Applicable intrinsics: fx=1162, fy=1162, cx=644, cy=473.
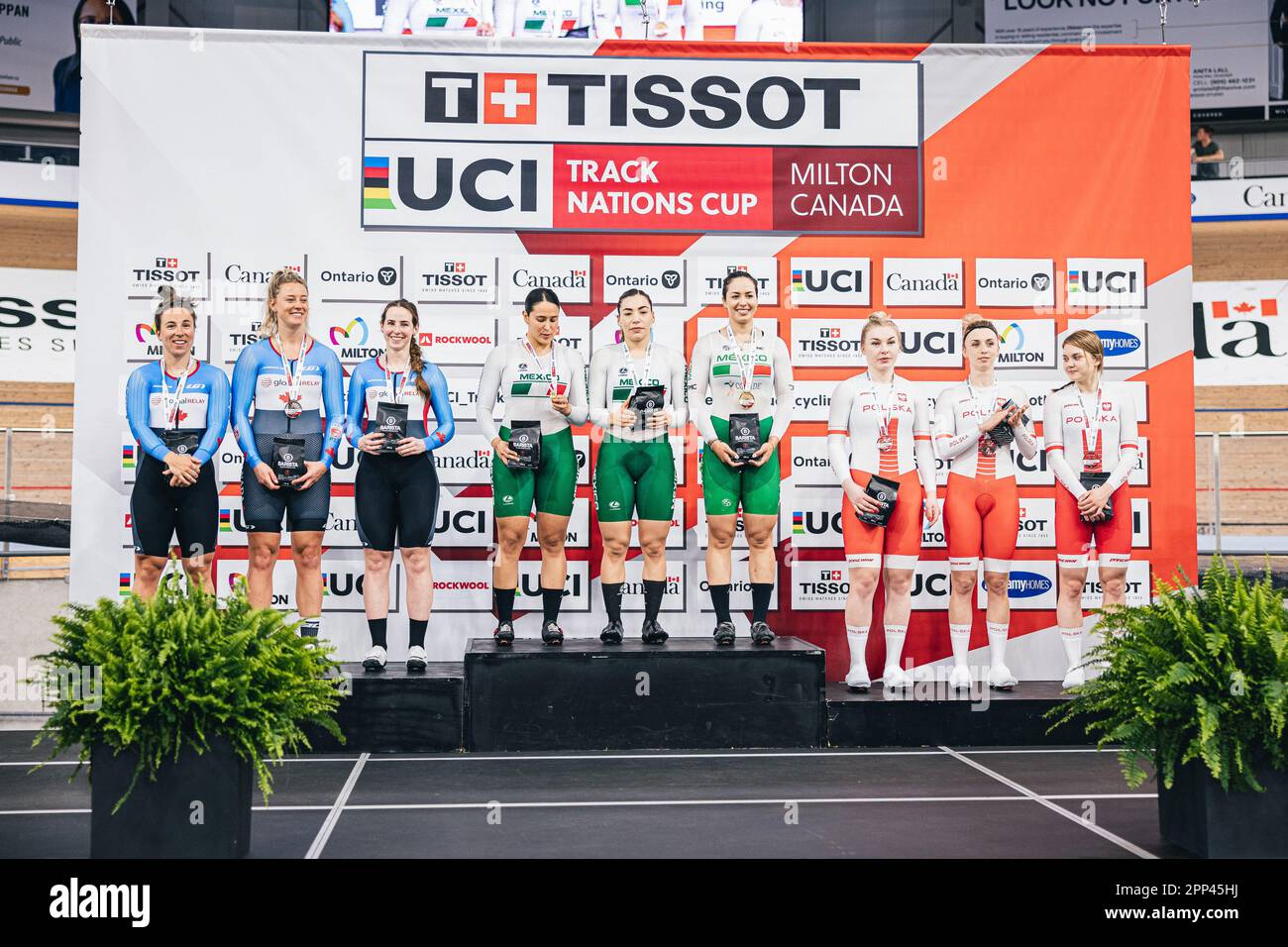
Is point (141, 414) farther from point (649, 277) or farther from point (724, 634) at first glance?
point (724, 634)

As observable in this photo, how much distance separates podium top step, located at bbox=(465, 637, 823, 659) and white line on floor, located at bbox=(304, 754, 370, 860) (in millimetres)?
713

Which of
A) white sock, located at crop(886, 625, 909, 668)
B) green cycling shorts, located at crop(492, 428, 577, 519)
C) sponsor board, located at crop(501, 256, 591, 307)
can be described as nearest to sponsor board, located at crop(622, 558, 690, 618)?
green cycling shorts, located at crop(492, 428, 577, 519)

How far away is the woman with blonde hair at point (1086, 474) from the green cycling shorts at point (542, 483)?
2.56 metres

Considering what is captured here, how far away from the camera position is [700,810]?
430 centimetres

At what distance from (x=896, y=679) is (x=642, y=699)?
54.9 inches

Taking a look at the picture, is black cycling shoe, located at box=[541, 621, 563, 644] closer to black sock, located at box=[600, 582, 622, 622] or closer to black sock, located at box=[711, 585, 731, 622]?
black sock, located at box=[600, 582, 622, 622]

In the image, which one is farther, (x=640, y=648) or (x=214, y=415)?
(x=214, y=415)

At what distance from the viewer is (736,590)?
259 inches

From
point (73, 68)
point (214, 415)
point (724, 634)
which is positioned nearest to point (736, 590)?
Answer: point (724, 634)

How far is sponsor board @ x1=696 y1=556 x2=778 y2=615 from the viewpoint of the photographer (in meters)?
6.57

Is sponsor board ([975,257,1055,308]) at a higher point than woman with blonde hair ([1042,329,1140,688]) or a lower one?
higher

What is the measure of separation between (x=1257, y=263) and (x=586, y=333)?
10.7m
